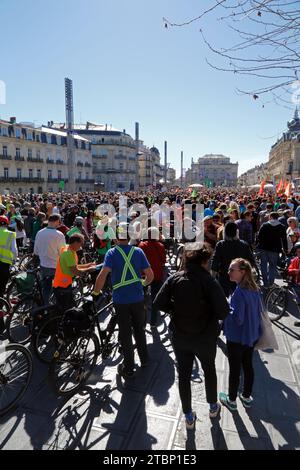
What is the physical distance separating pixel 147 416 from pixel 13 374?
5.15 ft

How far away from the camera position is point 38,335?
436cm

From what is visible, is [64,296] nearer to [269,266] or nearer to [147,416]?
[147,416]

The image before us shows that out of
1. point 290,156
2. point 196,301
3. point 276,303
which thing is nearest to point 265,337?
point 196,301

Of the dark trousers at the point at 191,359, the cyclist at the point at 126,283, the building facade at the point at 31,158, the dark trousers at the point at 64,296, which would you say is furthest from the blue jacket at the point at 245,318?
the building facade at the point at 31,158

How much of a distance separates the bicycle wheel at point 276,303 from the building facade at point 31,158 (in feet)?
121

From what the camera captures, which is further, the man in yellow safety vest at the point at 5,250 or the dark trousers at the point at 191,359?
the man in yellow safety vest at the point at 5,250

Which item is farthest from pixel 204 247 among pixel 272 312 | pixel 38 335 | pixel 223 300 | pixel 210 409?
pixel 272 312

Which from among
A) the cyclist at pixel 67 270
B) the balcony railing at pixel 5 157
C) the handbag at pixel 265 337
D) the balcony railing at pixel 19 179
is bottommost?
the handbag at pixel 265 337

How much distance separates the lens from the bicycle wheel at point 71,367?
3.70m

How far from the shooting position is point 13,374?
355 centimetres

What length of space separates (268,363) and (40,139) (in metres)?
50.6

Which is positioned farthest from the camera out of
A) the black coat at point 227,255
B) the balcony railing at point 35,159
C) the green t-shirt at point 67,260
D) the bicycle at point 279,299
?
the balcony railing at point 35,159

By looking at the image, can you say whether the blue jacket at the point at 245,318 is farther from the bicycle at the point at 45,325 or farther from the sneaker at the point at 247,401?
the bicycle at the point at 45,325
